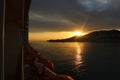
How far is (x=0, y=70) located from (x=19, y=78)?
665 millimetres

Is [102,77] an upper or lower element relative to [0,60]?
lower

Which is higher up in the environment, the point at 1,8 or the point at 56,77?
the point at 1,8

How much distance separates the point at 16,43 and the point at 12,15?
257 millimetres

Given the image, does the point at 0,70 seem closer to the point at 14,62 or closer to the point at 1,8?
the point at 1,8

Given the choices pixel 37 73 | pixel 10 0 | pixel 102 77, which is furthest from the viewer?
pixel 102 77

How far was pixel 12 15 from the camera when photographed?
197 cm

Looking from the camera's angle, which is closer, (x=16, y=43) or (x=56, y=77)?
(x=16, y=43)

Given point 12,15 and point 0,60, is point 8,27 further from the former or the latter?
point 0,60

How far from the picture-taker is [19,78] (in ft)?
6.72

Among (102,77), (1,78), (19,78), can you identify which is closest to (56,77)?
(19,78)

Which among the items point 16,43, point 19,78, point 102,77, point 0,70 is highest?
point 16,43

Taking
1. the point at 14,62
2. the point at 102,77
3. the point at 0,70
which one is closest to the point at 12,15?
the point at 14,62

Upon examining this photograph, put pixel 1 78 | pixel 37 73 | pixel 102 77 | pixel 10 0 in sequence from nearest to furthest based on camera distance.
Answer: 1. pixel 1 78
2. pixel 10 0
3. pixel 37 73
4. pixel 102 77

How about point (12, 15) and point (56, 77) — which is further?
point (56, 77)
